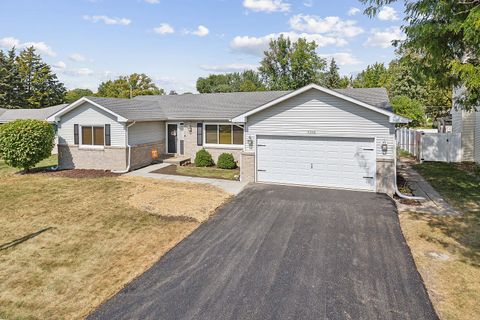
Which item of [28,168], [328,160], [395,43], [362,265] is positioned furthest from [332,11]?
[28,168]

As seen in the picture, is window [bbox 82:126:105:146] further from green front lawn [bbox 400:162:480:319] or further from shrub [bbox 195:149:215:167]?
green front lawn [bbox 400:162:480:319]

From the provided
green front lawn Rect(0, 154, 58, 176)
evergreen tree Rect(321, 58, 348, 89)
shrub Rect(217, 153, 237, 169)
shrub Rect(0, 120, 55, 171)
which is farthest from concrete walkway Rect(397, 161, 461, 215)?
evergreen tree Rect(321, 58, 348, 89)

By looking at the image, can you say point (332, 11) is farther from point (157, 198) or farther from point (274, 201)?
point (157, 198)

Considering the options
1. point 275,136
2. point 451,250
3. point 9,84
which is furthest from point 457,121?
point 9,84

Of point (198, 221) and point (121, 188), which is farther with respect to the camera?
point (121, 188)

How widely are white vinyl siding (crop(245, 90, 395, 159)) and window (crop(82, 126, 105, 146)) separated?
26.9ft

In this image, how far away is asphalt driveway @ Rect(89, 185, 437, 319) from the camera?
4.73m

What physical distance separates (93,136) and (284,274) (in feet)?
46.6

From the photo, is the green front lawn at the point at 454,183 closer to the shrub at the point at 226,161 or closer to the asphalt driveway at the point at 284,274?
the asphalt driveway at the point at 284,274

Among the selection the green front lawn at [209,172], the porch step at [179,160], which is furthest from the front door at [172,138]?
the green front lawn at [209,172]

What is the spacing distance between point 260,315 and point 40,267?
15.1ft

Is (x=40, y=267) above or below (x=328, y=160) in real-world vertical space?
below

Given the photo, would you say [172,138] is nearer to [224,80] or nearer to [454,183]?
[454,183]

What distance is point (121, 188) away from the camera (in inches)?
496
